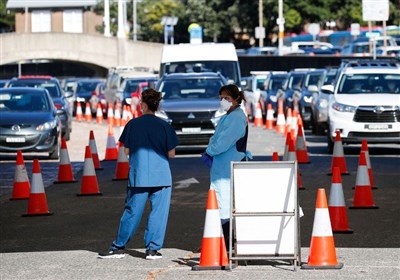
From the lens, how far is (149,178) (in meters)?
13.3

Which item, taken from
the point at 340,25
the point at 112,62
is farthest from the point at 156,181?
the point at 340,25

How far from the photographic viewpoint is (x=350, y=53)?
216 feet

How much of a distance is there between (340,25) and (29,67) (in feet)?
104

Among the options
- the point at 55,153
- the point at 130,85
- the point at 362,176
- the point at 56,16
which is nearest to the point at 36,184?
the point at 362,176

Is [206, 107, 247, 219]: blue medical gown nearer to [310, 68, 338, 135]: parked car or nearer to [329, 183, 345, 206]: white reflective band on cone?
[329, 183, 345, 206]: white reflective band on cone

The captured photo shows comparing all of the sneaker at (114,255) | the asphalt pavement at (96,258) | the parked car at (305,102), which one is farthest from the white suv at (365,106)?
the sneaker at (114,255)

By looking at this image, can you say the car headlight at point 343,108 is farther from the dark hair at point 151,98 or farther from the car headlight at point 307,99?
the dark hair at point 151,98

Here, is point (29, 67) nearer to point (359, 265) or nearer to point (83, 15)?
point (83, 15)

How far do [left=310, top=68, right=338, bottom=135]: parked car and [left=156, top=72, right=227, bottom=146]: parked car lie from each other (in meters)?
3.53

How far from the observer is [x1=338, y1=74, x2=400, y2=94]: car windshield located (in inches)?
1132

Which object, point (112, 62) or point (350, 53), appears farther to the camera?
point (112, 62)

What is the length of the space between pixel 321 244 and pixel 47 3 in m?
118

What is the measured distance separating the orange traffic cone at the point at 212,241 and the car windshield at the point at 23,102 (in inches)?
662

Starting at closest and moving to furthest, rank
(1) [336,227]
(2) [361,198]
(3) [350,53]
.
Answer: (1) [336,227]
(2) [361,198]
(3) [350,53]
